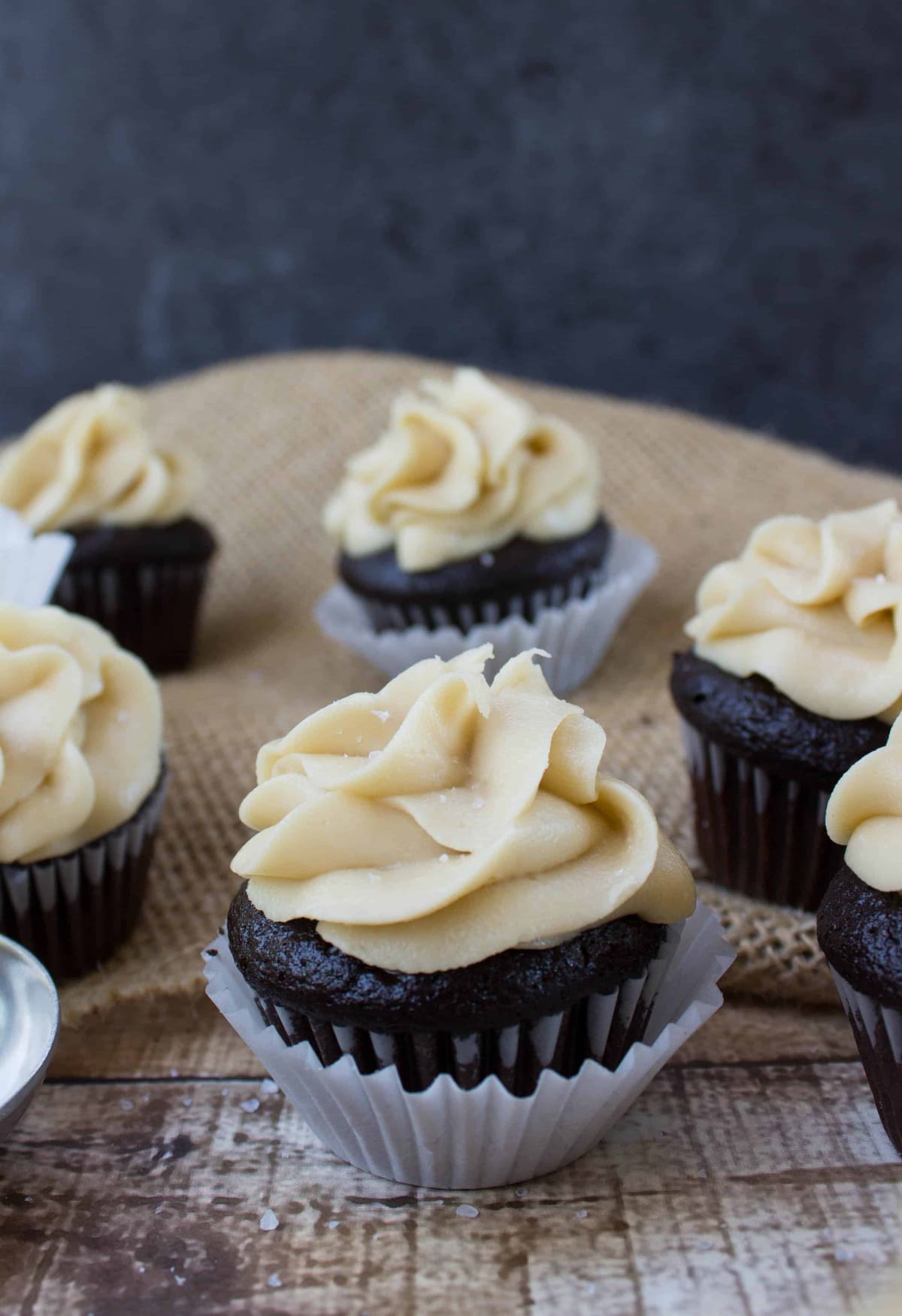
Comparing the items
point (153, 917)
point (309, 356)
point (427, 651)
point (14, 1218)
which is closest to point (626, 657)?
point (427, 651)

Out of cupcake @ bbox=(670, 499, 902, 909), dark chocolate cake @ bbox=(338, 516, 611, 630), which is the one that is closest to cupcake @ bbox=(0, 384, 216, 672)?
dark chocolate cake @ bbox=(338, 516, 611, 630)

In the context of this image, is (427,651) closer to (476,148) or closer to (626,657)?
(626,657)

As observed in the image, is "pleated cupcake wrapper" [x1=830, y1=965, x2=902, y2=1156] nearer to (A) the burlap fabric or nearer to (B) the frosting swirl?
(B) the frosting swirl

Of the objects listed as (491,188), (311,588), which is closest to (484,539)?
(311,588)

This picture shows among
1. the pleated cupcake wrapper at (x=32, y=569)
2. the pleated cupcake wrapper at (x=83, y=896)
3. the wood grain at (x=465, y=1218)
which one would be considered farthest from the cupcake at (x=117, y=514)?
the wood grain at (x=465, y=1218)

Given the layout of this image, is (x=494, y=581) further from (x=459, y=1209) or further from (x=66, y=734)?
(x=459, y=1209)

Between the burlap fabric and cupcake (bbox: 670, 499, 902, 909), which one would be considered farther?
the burlap fabric
